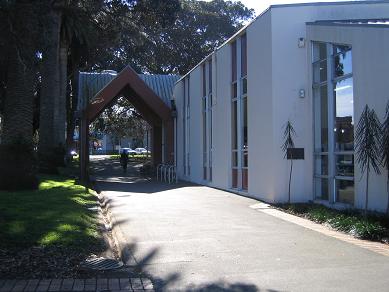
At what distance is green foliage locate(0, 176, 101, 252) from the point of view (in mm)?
8531

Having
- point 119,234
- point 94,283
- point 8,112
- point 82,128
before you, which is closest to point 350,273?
point 94,283

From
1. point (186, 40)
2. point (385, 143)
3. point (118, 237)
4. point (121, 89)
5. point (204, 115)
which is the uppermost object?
point (186, 40)

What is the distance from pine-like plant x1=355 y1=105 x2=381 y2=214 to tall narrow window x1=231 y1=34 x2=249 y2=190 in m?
6.70

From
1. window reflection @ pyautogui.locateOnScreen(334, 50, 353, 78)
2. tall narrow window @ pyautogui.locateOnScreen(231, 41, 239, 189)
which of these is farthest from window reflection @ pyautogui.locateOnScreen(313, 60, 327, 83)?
tall narrow window @ pyautogui.locateOnScreen(231, 41, 239, 189)

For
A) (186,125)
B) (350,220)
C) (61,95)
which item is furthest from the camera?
(61,95)

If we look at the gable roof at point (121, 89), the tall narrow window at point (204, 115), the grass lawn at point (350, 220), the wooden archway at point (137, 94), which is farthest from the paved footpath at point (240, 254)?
the gable roof at point (121, 89)

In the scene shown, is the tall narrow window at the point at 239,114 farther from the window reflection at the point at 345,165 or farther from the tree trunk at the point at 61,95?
the tree trunk at the point at 61,95

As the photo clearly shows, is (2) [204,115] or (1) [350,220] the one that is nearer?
(1) [350,220]

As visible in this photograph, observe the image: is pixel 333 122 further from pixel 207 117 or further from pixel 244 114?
pixel 207 117

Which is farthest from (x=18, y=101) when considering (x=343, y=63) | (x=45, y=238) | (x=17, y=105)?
(x=343, y=63)

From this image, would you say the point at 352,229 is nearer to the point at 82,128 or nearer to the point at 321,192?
the point at 321,192

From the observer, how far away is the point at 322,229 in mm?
10812

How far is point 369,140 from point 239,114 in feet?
26.1

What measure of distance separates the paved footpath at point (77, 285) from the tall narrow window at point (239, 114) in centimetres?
1152
